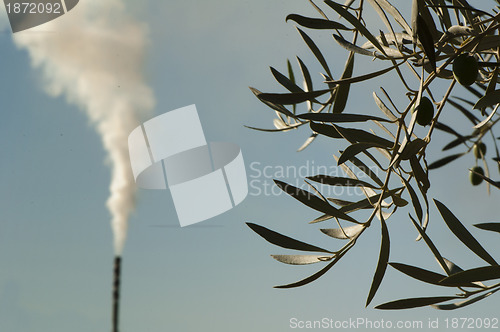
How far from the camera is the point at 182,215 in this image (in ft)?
12.6

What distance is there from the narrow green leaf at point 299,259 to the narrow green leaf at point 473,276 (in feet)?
0.37

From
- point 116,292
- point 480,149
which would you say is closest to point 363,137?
point 480,149

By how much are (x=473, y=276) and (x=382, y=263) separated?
7 centimetres

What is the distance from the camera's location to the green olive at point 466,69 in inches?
17.5

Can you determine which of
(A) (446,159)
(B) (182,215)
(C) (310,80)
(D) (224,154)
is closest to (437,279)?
(C) (310,80)

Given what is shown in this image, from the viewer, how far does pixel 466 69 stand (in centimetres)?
44

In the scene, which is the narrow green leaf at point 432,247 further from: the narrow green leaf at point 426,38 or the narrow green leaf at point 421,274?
the narrow green leaf at point 426,38

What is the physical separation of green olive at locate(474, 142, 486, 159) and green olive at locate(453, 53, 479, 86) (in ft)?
1.48

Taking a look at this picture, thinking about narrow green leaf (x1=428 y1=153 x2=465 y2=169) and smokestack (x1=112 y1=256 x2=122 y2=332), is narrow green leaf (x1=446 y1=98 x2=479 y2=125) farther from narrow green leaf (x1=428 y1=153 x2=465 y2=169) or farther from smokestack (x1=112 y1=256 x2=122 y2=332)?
smokestack (x1=112 y1=256 x2=122 y2=332)

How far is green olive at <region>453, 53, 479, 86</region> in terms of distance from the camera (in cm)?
44

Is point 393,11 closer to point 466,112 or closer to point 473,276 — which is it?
point 473,276

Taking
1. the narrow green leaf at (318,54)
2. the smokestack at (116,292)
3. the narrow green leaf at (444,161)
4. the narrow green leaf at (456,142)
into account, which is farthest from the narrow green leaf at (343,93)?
the smokestack at (116,292)

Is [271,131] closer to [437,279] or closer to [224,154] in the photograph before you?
[437,279]

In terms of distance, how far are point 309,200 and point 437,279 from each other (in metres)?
0.12
